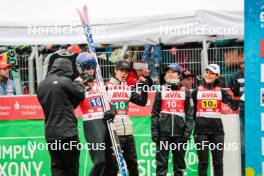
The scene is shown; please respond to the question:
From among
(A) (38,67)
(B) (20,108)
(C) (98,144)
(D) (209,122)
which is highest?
(A) (38,67)

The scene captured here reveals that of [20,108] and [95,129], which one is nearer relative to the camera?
[95,129]

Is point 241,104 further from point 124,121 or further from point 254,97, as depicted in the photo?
point 254,97

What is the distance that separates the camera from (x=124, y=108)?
9.41 meters

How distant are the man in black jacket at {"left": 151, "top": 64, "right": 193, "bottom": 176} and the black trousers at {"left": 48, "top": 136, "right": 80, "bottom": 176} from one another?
1.73 m

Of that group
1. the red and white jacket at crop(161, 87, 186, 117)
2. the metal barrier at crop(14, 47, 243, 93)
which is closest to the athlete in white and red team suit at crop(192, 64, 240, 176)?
the red and white jacket at crop(161, 87, 186, 117)

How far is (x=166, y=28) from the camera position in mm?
10141

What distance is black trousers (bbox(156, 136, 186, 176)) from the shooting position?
31.6 ft

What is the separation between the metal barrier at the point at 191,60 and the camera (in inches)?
453

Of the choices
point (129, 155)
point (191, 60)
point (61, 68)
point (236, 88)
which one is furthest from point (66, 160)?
point (191, 60)

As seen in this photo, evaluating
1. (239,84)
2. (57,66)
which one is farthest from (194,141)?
(57,66)
